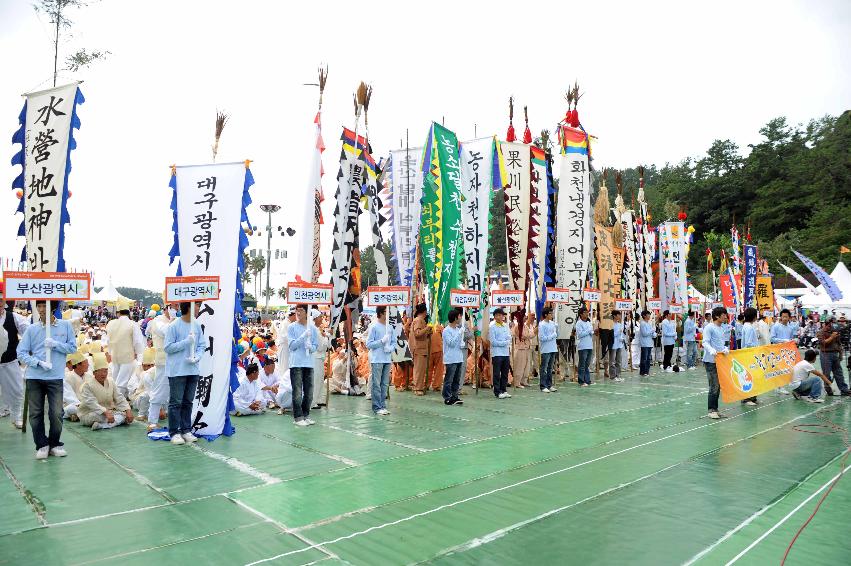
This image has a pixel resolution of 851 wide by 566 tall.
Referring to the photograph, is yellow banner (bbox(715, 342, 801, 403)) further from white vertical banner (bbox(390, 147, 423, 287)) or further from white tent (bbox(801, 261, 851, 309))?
white tent (bbox(801, 261, 851, 309))

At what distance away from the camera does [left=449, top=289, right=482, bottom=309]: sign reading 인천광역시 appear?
10914mm

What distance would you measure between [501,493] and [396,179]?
338 inches

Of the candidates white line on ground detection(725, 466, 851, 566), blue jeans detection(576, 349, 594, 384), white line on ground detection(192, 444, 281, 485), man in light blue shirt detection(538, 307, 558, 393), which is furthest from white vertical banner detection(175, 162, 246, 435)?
blue jeans detection(576, 349, 594, 384)

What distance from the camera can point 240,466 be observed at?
6.04m

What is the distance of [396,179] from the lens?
12.5 meters

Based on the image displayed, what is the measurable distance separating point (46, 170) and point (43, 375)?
2.73 metres

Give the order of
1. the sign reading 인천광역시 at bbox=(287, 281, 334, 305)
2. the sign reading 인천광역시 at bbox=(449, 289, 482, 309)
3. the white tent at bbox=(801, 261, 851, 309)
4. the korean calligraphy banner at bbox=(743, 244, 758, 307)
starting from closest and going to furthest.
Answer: the sign reading 인천광역시 at bbox=(287, 281, 334, 305), the sign reading 인천광역시 at bbox=(449, 289, 482, 309), the korean calligraphy banner at bbox=(743, 244, 758, 307), the white tent at bbox=(801, 261, 851, 309)

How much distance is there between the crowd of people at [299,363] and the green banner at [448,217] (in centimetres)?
59

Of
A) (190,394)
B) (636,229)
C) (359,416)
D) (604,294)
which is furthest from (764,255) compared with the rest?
(190,394)

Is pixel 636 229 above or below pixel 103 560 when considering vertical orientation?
above

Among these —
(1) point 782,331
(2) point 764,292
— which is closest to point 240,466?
(1) point 782,331

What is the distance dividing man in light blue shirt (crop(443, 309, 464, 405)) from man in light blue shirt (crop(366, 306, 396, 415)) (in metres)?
1.41

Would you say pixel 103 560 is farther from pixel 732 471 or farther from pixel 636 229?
pixel 636 229

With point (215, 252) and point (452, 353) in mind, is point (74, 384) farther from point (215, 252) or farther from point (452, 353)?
point (452, 353)
